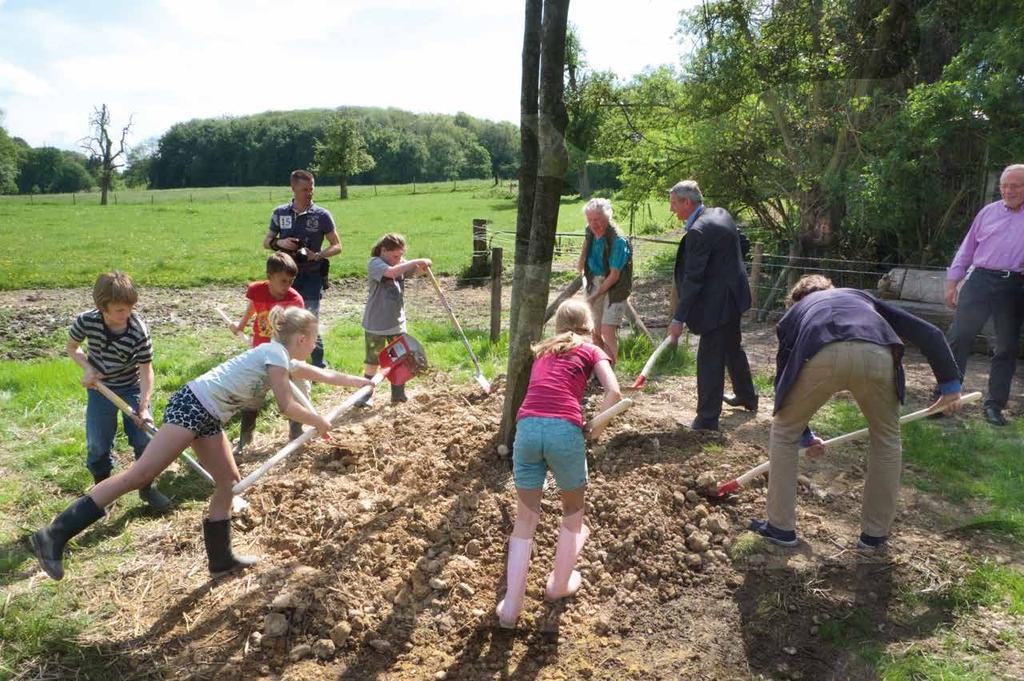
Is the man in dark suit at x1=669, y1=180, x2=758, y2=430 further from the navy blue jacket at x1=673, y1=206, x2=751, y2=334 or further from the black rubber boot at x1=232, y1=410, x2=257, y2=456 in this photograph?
the black rubber boot at x1=232, y1=410, x2=257, y2=456

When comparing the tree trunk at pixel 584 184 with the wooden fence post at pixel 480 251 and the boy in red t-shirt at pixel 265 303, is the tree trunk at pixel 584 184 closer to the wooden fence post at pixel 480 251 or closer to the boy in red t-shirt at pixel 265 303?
the wooden fence post at pixel 480 251

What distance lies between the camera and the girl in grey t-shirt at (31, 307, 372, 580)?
3643 millimetres

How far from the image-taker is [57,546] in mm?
3721

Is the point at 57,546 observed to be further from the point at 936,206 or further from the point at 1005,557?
the point at 936,206

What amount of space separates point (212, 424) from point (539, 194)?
7.73ft

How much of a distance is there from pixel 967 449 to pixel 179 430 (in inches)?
215

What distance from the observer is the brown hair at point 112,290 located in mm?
4223

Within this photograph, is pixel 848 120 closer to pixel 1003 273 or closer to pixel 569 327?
pixel 1003 273

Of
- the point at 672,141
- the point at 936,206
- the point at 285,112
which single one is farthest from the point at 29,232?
the point at 285,112

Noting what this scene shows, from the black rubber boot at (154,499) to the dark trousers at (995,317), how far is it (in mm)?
6215

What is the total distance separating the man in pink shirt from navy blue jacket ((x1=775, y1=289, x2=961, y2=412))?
2.84m

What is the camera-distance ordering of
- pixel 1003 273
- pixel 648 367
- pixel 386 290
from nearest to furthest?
1. pixel 648 367
2. pixel 1003 273
3. pixel 386 290

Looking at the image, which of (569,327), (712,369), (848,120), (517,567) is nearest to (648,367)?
(712,369)

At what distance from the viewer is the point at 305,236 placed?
680 cm
